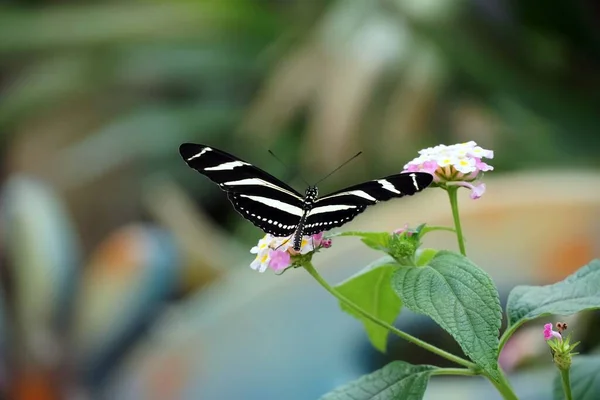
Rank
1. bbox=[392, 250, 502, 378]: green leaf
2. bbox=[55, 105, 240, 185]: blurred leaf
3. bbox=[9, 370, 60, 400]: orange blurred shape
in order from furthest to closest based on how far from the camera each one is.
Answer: bbox=[55, 105, 240, 185]: blurred leaf
bbox=[9, 370, 60, 400]: orange blurred shape
bbox=[392, 250, 502, 378]: green leaf

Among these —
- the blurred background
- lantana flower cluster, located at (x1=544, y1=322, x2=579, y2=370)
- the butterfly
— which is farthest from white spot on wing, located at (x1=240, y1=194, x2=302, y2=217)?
the blurred background

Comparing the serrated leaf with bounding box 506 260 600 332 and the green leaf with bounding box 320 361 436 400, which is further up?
the serrated leaf with bounding box 506 260 600 332

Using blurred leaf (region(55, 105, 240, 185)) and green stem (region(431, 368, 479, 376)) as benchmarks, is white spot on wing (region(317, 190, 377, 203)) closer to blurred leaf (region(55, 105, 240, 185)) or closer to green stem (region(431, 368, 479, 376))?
green stem (region(431, 368, 479, 376))

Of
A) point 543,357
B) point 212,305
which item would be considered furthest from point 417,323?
point 212,305

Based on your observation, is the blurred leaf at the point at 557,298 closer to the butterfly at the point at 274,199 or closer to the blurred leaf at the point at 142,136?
the butterfly at the point at 274,199

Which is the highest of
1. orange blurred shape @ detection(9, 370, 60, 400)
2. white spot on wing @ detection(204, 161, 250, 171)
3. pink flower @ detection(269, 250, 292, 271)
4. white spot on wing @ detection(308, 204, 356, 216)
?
white spot on wing @ detection(204, 161, 250, 171)

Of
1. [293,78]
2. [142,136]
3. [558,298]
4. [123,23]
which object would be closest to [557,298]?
[558,298]

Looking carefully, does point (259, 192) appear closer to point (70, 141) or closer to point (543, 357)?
point (543, 357)

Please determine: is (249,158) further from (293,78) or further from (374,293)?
(374,293)

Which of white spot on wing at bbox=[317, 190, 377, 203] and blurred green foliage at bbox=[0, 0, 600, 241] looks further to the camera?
blurred green foliage at bbox=[0, 0, 600, 241]
